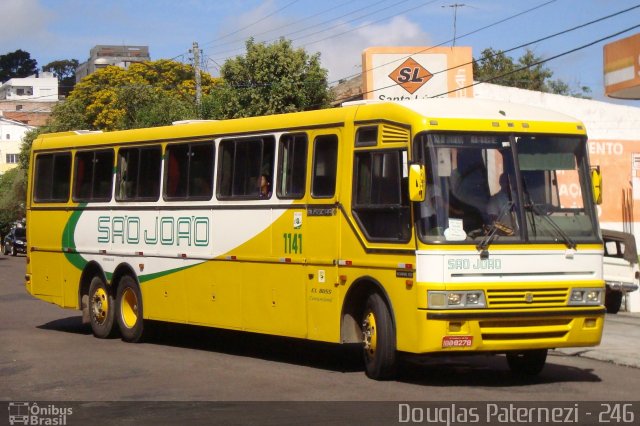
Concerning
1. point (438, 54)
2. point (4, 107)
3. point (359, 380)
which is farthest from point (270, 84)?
point (4, 107)

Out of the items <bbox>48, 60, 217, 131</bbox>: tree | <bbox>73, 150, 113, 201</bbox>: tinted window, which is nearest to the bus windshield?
<bbox>73, 150, 113, 201</bbox>: tinted window

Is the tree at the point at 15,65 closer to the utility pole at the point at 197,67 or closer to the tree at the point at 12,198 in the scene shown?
the tree at the point at 12,198

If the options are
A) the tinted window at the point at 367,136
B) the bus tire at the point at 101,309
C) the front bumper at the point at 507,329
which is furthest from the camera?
the bus tire at the point at 101,309

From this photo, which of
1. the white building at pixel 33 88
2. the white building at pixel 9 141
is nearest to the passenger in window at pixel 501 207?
the white building at pixel 9 141

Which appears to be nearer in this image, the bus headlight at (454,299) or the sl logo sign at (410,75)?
the bus headlight at (454,299)

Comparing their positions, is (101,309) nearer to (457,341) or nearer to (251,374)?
(251,374)

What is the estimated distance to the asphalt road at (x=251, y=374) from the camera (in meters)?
11.5

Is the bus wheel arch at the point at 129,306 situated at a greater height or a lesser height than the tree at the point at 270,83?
lesser

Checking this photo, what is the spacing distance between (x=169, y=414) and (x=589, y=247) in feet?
16.4

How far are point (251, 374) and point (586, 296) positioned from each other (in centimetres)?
390

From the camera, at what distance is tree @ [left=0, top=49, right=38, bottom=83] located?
184625 mm

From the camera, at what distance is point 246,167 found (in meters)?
15.1

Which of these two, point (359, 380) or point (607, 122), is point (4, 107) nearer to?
point (607, 122)

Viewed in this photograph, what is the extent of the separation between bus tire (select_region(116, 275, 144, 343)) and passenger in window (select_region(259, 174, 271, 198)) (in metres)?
3.72
